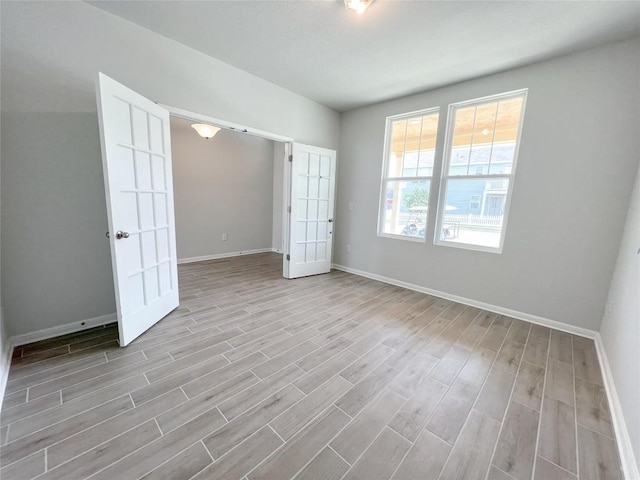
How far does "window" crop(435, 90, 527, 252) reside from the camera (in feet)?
9.75

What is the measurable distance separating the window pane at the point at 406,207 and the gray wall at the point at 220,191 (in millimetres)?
3067

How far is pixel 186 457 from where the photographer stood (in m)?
1.25

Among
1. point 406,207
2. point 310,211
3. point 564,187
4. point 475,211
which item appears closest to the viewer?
point 564,187

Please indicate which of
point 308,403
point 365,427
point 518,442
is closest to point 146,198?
point 308,403

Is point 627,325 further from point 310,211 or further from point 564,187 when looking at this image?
point 310,211

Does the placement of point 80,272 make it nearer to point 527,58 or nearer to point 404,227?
point 404,227

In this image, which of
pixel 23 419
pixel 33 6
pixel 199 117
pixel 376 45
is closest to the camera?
pixel 23 419

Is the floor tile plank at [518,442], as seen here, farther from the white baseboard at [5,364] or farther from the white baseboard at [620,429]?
the white baseboard at [5,364]

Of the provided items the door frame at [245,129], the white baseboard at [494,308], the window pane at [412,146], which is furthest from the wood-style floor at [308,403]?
the window pane at [412,146]

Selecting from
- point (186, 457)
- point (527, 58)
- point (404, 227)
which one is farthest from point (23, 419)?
point (527, 58)

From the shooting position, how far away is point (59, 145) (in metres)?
2.12

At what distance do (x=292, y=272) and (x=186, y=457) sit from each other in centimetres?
291

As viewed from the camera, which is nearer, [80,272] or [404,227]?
[80,272]

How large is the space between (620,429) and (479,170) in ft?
8.61
